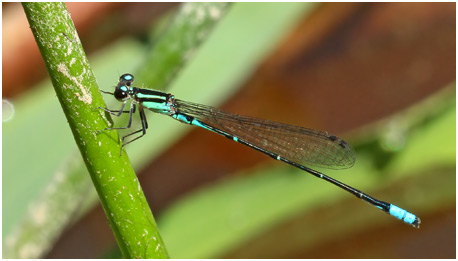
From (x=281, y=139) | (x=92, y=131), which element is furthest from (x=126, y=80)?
(x=92, y=131)

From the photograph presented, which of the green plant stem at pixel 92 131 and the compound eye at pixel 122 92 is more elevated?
the compound eye at pixel 122 92

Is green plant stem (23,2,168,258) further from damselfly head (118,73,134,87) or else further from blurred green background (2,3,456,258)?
damselfly head (118,73,134,87)

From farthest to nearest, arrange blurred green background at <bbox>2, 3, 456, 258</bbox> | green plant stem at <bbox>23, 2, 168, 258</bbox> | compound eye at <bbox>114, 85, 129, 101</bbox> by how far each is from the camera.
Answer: blurred green background at <bbox>2, 3, 456, 258</bbox>, compound eye at <bbox>114, 85, 129, 101</bbox>, green plant stem at <bbox>23, 2, 168, 258</bbox>

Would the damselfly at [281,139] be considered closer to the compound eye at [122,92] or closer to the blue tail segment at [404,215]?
the blue tail segment at [404,215]

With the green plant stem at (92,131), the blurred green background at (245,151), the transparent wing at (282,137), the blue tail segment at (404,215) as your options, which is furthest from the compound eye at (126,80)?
the blue tail segment at (404,215)

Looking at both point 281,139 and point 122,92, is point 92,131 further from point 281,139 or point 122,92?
point 281,139

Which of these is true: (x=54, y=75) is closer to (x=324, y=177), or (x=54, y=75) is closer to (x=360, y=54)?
(x=324, y=177)

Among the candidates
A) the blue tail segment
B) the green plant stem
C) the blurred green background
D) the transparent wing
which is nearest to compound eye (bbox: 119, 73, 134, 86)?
the blurred green background
